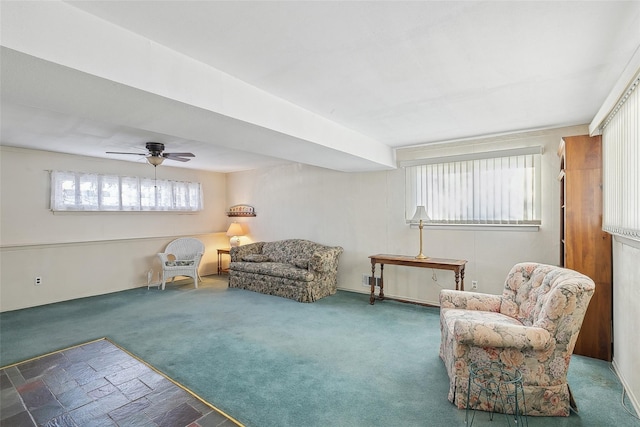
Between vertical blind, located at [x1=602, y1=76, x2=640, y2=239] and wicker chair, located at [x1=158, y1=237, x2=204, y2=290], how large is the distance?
5.80 meters

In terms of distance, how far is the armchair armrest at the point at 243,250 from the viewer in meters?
5.98

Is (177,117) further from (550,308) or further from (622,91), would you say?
(622,91)

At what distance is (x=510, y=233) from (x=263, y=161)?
421 centimetres

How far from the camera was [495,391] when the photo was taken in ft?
6.70

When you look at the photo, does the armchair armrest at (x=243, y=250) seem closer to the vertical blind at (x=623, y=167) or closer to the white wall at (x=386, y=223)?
the white wall at (x=386, y=223)

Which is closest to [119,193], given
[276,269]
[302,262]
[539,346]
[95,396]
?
[276,269]

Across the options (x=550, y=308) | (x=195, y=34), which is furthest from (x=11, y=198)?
(x=550, y=308)

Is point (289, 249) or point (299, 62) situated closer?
point (299, 62)

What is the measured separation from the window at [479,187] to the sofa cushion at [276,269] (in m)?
1.85

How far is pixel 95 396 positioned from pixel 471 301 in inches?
122

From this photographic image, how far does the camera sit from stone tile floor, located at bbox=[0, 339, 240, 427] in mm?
2033

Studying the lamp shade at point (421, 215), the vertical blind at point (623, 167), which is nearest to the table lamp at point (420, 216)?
the lamp shade at point (421, 215)

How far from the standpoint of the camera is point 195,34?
70.8 inches

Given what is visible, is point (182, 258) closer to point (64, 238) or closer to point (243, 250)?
point (243, 250)
